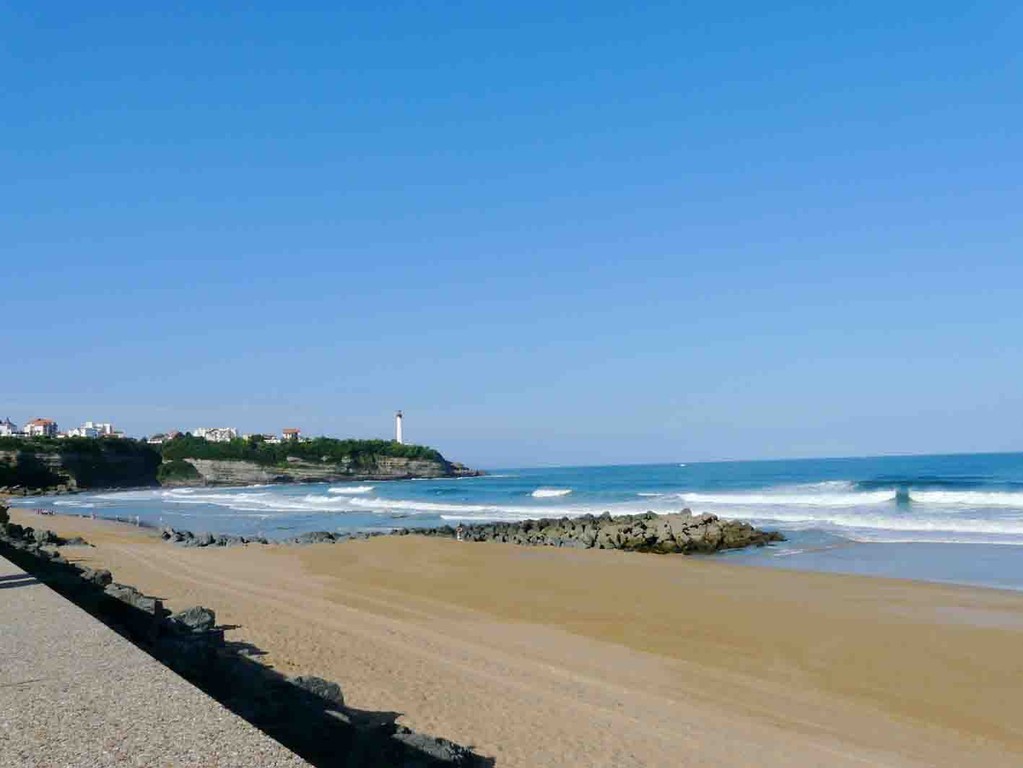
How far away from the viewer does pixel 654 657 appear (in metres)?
11.0

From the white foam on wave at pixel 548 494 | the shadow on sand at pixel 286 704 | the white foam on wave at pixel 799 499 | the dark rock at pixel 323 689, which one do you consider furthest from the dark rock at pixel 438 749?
the white foam on wave at pixel 548 494

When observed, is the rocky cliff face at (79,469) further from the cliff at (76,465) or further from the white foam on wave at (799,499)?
the white foam on wave at (799,499)

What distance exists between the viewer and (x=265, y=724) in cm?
582

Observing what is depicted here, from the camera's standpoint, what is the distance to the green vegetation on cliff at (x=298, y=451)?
385ft

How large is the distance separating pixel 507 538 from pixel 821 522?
12.3m

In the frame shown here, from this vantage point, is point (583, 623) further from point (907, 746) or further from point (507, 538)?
point (507, 538)

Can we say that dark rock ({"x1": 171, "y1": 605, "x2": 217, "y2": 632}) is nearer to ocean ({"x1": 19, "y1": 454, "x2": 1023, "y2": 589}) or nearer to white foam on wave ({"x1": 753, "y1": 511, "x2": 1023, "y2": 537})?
ocean ({"x1": 19, "y1": 454, "x2": 1023, "y2": 589})

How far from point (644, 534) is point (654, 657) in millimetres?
17929

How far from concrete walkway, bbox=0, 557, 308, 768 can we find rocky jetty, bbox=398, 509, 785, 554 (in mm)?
22466

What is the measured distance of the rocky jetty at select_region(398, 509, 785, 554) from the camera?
1079 inches

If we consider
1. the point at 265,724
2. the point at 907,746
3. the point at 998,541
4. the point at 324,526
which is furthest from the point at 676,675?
the point at 324,526

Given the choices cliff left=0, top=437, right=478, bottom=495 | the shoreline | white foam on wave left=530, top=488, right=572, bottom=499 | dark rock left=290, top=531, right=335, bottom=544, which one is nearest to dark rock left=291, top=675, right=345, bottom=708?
the shoreline

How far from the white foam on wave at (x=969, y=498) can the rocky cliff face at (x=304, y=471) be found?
277ft

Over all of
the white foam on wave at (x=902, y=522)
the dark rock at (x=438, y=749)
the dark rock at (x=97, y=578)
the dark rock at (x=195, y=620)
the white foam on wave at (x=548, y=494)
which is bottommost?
the white foam on wave at (x=548, y=494)
